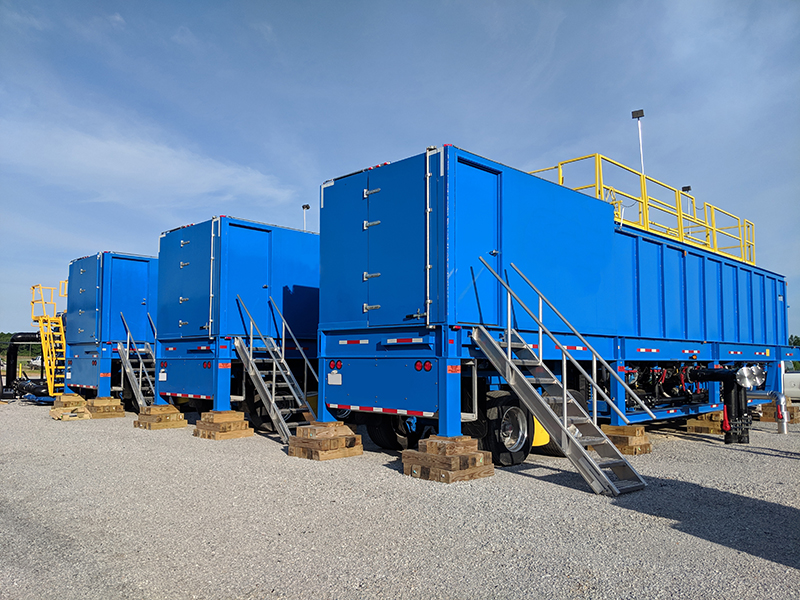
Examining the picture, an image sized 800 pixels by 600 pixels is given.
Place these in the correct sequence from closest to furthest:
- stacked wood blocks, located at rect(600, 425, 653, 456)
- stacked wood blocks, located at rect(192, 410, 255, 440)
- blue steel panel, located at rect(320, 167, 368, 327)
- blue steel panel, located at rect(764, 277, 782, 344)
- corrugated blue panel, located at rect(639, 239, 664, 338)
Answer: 1. blue steel panel, located at rect(320, 167, 368, 327)
2. stacked wood blocks, located at rect(600, 425, 653, 456)
3. stacked wood blocks, located at rect(192, 410, 255, 440)
4. corrugated blue panel, located at rect(639, 239, 664, 338)
5. blue steel panel, located at rect(764, 277, 782, 344)

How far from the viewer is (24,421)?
1379 cm

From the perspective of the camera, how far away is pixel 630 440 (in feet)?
30.2

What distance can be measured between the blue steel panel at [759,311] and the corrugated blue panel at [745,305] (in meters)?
0.27

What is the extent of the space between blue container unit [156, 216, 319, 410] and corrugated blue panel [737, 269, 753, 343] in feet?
30.5

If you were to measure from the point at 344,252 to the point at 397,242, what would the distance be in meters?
1.08

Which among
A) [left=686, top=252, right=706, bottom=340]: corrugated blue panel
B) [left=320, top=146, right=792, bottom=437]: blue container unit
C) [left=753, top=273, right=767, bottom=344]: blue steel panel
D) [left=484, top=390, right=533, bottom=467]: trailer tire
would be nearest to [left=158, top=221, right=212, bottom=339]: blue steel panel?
[left=320, top=146, right=792, bottom=437]: blue container unit

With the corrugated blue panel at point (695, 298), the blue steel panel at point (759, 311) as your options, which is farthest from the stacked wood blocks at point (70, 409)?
the blue steel panel at point (759, 311)

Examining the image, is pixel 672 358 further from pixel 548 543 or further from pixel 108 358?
pixel 108 358

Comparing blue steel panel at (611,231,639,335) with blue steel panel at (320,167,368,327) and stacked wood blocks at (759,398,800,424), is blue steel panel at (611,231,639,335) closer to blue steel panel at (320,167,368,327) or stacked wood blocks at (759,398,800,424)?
blue steel panel at (320,167,368,327)

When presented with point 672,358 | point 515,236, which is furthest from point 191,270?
point 672,358

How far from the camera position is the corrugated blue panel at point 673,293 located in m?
11.9

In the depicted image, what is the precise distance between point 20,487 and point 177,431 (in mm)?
5217

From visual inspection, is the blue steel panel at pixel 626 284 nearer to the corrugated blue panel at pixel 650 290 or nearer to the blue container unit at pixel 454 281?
the blue container unit at pixel 454 281

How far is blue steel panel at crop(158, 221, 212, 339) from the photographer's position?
12.0 m
